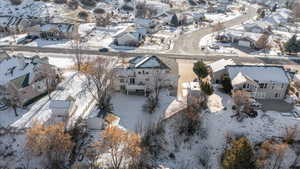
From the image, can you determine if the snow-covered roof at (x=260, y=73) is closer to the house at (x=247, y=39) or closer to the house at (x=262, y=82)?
the house at (x=262, y=82)

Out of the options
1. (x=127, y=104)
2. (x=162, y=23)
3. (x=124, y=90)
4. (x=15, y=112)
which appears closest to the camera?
(x=15, y=112)

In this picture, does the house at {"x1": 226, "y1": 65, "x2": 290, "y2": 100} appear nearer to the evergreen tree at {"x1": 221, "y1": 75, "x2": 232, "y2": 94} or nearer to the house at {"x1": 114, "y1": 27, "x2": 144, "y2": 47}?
the evergreen tree at {"x1": 221, "y1": 75, "x2": 232, "y2": 94}

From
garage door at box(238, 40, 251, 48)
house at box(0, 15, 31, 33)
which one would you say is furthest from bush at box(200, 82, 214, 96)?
house at box(0, 15, 31, 33)

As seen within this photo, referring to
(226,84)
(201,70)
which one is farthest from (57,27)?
(226,84)

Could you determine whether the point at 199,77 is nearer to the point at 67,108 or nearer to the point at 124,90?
the point at 124,90

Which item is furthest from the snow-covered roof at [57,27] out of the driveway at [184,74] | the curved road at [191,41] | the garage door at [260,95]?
the garage door at [260,95]

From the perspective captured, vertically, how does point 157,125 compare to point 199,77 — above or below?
below

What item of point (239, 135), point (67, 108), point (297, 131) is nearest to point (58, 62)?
point (67, 108)
